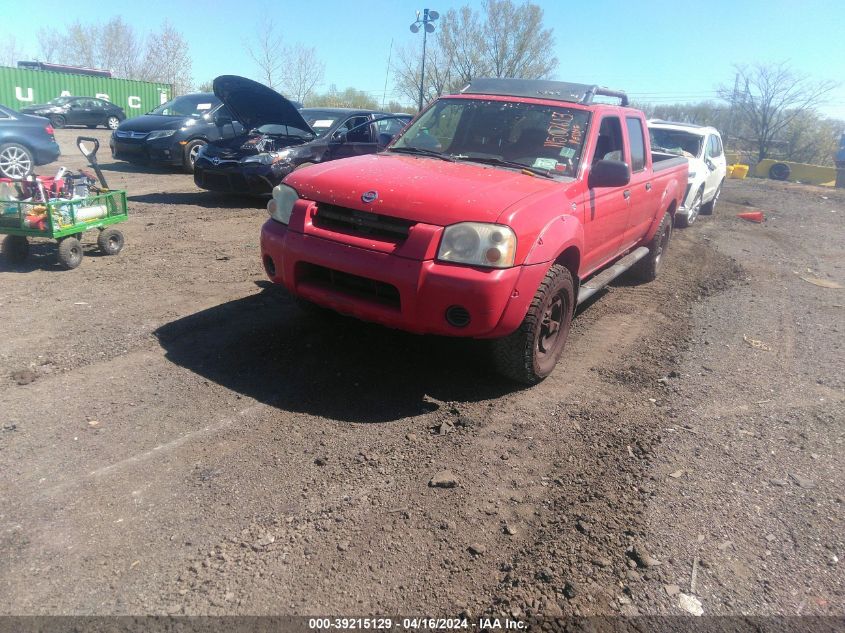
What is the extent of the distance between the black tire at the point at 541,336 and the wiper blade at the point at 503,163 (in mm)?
795

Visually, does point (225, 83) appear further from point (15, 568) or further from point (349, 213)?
point (15, 568)

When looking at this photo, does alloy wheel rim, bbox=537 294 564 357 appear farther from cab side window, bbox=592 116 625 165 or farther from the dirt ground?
cab side window, bbox=592 116 625 165

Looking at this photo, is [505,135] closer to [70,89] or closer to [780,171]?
[780,171]

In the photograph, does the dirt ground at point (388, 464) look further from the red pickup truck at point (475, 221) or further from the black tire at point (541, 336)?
the red pickup truck at point (475, 221)

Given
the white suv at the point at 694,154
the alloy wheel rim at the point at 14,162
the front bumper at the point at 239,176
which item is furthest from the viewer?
the alloy wheel rim at the point at 14,162

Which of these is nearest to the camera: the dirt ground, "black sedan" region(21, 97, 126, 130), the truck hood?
the dirt ground

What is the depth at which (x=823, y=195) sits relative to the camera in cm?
2069

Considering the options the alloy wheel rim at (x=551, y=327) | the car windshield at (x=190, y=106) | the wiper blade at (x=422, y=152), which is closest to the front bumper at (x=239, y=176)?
the car windshield at (x=190, y=106)

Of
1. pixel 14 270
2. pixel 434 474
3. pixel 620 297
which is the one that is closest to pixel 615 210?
pixel 620 297

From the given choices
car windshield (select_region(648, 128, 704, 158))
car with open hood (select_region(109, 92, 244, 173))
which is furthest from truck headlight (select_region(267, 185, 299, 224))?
car windshield (select_region(648, 128, 704, 158))

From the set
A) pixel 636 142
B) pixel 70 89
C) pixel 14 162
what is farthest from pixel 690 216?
pixel 70 89

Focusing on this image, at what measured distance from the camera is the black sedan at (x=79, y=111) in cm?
2716

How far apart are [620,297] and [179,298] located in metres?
4.41

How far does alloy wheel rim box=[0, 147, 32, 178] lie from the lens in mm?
11461
